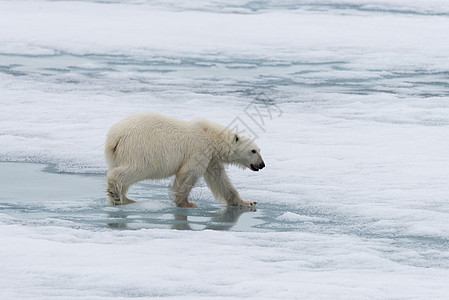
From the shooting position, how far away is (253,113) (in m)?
9.51

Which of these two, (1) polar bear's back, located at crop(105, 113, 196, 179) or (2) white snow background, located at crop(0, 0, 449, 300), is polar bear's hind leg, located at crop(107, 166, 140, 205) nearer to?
(1) polar bear's back, located at crop(105, 113, 196, 179)

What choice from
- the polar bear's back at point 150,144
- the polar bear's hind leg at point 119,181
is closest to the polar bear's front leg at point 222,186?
the polar bear's back at point 150,144

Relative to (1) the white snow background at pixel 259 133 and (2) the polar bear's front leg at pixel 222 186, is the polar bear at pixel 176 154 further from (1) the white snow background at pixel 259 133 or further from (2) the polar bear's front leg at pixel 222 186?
(1) the white snow background at pixel 259 133

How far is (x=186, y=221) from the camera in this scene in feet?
17.7

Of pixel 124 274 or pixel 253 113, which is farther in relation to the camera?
pixel 253 113

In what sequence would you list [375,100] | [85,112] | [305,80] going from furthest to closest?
[305,80] → [375,100] → [85,112]

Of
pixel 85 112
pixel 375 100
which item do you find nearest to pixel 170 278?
pixel 85 112

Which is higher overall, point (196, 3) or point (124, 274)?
point (196, 3)

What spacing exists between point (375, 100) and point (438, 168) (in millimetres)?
3368

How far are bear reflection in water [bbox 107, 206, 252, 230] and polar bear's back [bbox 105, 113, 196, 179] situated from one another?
33 cm

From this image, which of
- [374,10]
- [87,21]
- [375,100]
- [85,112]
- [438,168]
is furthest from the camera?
[374,10]

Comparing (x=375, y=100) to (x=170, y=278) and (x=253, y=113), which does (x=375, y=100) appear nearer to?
(x=253, y=113)

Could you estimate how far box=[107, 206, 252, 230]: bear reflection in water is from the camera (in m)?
5.23

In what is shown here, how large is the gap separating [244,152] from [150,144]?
0.78 metres
